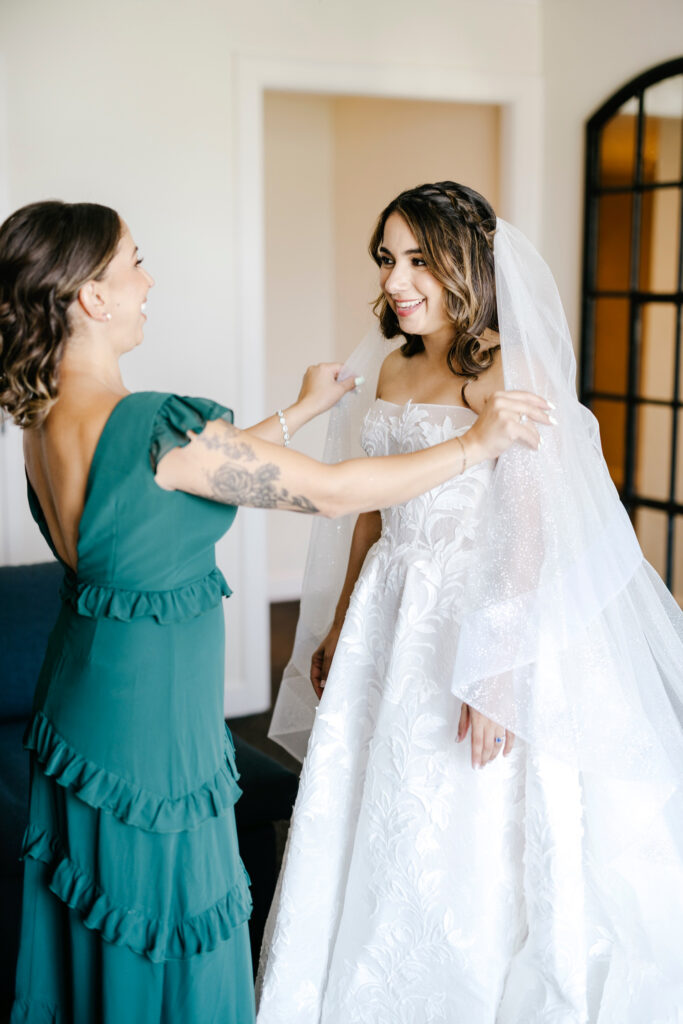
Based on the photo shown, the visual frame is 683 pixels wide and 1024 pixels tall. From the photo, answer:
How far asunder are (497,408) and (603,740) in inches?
27.7

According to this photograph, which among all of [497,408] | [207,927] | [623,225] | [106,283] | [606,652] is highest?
[623,225]

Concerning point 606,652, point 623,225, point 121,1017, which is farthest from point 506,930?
point 623,225

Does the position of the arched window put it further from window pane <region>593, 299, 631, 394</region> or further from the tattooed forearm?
the tattooed forearm

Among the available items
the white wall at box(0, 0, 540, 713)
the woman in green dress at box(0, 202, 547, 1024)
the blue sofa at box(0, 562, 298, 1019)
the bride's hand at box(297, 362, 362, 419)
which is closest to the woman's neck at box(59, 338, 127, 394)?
the woman in green dress at box(0, 202, 547, 1024)

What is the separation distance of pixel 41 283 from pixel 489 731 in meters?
1.14

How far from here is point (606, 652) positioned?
2.03 metres

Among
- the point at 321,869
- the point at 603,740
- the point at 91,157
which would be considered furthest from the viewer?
the point at 91,157

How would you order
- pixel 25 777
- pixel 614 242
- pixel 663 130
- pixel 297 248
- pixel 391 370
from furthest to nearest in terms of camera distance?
pixel 297 248 < pixel 614 242 < pixel 663 130 < pixel 25 777 < pixel 391 370

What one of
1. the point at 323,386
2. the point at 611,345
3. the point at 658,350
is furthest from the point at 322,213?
the point at 323,386

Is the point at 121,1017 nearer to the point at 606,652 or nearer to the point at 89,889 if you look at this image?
the point at 89,889

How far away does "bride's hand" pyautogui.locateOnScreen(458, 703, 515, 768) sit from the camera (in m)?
2.01

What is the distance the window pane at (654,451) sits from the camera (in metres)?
4.41

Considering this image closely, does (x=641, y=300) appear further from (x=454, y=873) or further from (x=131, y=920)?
(x=131, y=920)

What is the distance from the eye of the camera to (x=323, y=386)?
2.28 m
